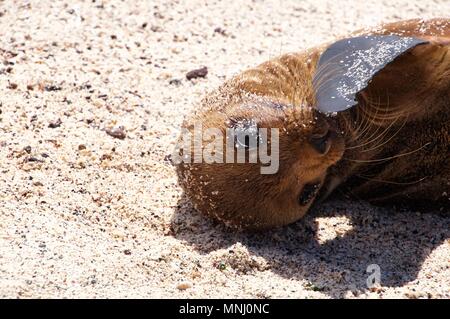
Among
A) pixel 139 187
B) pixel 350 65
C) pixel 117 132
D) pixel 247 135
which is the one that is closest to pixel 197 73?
pixel 117 132

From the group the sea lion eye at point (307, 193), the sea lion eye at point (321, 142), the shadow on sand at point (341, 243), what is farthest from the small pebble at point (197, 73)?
the sea lion eye at point (321, 142)

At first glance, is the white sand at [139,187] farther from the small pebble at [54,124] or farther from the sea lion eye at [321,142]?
the sea lion eye at [321,142]

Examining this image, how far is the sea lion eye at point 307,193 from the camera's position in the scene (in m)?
5.48

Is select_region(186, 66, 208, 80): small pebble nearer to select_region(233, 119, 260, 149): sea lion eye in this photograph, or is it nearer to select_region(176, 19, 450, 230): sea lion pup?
select_region(176, 19, 450, 230): sea lion pup

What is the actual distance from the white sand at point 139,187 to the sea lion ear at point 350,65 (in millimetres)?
1041

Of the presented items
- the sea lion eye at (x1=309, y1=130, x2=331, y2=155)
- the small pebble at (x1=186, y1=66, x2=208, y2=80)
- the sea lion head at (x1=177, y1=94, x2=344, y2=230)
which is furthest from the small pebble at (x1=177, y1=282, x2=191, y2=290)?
the small pebble at (x1=186, y1=66, x2=208, y2=80)

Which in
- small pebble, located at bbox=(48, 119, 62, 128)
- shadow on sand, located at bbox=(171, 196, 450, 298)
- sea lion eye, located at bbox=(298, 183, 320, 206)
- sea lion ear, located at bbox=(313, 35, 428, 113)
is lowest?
small pebble, located at bbox=(48, 119, 62, 128)

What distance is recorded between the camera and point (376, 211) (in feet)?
20.1

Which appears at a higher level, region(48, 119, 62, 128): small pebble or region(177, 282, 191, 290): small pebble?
region(177, 282, 191, 290): small pebble

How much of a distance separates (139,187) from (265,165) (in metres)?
1.29

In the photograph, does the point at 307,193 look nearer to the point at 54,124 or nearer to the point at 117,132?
the point at 117,132

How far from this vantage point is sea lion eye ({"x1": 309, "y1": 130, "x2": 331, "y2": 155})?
5199 millimetres
